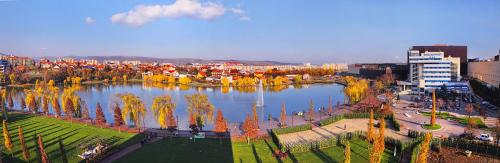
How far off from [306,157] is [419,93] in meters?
20.1

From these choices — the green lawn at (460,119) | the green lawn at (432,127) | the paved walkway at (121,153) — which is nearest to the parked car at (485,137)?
the green lawn at (432,127)

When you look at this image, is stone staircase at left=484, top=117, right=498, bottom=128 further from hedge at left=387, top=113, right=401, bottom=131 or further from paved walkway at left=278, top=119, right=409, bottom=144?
paved walkway at left=278, top=119, right=409, bottom=144

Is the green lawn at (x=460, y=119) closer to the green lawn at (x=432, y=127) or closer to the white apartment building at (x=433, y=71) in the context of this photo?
the green lawn at (x=432, y=127)

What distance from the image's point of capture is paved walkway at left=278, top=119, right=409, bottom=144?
13281 mm

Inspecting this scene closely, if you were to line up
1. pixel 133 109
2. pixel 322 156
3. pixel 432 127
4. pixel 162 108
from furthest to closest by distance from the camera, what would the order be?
pixel 133 109
pixel 162 108
pixel 432 127
pixel 322 156

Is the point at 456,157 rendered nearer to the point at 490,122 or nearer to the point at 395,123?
the point at 395,123

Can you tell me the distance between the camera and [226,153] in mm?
11852

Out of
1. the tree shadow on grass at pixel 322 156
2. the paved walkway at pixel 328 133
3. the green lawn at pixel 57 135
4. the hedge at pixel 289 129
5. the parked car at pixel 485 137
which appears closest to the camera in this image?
the tree shadow on grass at pixel 322 156

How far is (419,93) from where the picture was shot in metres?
27.7

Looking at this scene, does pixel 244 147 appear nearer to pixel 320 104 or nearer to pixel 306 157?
pixel 306 157

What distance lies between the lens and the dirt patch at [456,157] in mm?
10634

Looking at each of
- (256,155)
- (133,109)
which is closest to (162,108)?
(133,109)

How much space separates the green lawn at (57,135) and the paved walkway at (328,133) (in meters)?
5.92

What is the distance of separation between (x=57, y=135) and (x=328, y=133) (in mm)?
11138
